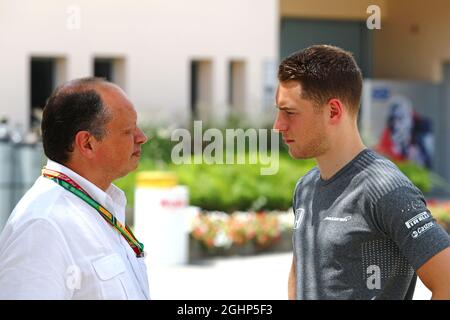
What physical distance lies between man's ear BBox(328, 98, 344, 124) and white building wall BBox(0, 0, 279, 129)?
52.7ft

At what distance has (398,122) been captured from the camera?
81.7ft

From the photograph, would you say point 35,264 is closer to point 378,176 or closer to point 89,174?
point 89,174

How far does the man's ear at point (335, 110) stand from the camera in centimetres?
332

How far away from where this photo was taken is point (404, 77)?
27.9m

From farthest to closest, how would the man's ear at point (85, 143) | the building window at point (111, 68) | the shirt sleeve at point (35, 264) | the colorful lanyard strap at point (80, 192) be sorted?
1. the building window at point (111, 68)
2. the man's ear at point (85, 143)
3. the colorful lanyard strap at point (80, 192)
4. the shirt sleeve at point (35, 264)

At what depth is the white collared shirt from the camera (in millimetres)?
2734

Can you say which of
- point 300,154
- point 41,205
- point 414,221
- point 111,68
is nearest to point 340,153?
point 300,154

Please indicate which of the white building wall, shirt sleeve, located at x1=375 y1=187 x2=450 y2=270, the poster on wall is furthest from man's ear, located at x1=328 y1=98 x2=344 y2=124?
the poster on wall

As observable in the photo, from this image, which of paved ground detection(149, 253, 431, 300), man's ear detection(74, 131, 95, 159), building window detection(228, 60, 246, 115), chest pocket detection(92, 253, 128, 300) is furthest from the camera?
building window detection(228, 60, 246, 115)

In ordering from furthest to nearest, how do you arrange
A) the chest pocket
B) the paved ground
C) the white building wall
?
the white building wall < the paved ground < the chest pocket

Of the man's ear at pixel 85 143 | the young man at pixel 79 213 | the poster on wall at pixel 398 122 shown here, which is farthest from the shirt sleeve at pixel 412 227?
the poster on wall at pixel 398 122

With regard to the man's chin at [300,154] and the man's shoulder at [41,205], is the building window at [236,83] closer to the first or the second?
the man's chin at [300,154]

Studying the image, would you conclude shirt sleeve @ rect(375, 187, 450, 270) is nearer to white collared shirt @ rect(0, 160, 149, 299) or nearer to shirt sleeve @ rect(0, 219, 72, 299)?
white collared shirt @ rect(0, 160, 149, 299)

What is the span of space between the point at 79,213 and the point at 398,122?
22.5m
